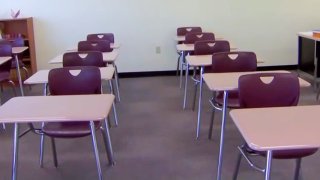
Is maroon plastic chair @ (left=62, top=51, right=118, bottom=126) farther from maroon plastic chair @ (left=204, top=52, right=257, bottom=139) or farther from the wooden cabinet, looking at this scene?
the wooden cabinet

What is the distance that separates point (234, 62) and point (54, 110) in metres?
1.76

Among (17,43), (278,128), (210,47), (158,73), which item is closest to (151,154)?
(210,47)

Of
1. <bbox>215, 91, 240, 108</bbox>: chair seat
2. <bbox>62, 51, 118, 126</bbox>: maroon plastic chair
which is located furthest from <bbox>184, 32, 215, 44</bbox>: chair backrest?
<bbox>215, 91, 240, 108</bbox>: chair seat

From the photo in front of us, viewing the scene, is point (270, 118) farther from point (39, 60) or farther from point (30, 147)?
point (39, 60)

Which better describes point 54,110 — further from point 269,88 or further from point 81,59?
point 81,59

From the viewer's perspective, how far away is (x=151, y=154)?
129 inches

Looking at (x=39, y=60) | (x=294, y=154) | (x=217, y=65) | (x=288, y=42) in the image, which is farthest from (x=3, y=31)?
(x=294, y=154)

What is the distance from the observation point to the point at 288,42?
651cm

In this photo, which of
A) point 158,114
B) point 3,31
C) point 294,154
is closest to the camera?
point 294,154

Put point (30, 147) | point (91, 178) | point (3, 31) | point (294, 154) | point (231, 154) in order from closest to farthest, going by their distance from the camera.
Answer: point (294, 154), point (91, 178), point (231, 154), point (30, 147), point (3, 31)

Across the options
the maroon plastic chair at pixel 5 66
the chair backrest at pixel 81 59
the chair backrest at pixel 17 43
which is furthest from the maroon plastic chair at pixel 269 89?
the chair backrest at pixel 17 43

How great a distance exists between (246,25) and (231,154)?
3.72 m

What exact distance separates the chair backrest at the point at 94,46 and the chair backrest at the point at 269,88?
8.72 feet

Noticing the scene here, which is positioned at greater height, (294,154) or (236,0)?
(236,0)
